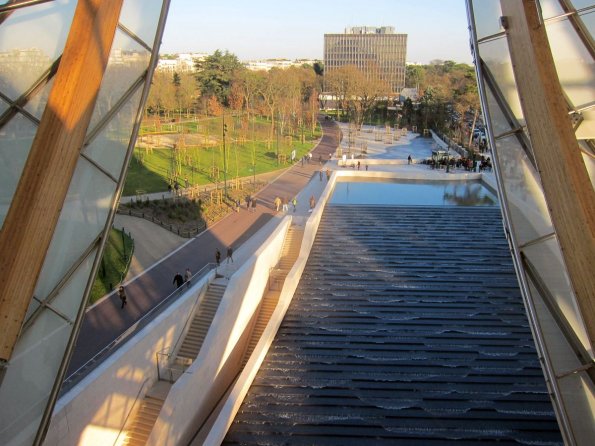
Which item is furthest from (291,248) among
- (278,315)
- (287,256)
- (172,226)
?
(172,226)

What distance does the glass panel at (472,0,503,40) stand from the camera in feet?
17.9

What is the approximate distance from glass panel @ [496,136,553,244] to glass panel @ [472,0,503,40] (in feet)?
3.90

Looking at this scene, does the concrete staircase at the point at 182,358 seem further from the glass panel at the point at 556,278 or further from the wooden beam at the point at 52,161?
the glass panel at the point at 556,278

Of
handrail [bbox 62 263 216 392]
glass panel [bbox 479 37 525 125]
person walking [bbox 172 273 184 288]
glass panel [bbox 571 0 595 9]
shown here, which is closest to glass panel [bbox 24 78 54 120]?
glass panel [bbox 479 37 525 125]

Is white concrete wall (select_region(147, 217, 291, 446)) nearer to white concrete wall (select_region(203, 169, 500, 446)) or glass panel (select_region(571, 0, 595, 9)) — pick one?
white concrete wall (select_region(203, 169, 500, 446))

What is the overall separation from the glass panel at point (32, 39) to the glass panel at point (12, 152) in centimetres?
32

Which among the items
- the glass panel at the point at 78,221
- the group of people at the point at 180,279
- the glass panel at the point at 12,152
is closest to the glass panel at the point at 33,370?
the glass panel at the point at 78,221

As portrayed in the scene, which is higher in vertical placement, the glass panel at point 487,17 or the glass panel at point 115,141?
the glass panel at point 487,17

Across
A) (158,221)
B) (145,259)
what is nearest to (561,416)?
(145,259)

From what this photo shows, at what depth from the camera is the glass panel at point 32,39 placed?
14.0 feet

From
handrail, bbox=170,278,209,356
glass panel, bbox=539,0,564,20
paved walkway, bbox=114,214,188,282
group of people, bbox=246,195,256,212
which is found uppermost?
glass panel, bbox=539,0,564,20

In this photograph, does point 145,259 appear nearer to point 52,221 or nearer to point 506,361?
point 506,361

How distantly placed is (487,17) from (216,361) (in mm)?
10027

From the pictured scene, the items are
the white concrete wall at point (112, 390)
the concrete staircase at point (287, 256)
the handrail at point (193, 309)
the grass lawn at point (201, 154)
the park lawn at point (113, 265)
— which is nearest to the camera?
the white concrete wall at point (112, 390)
